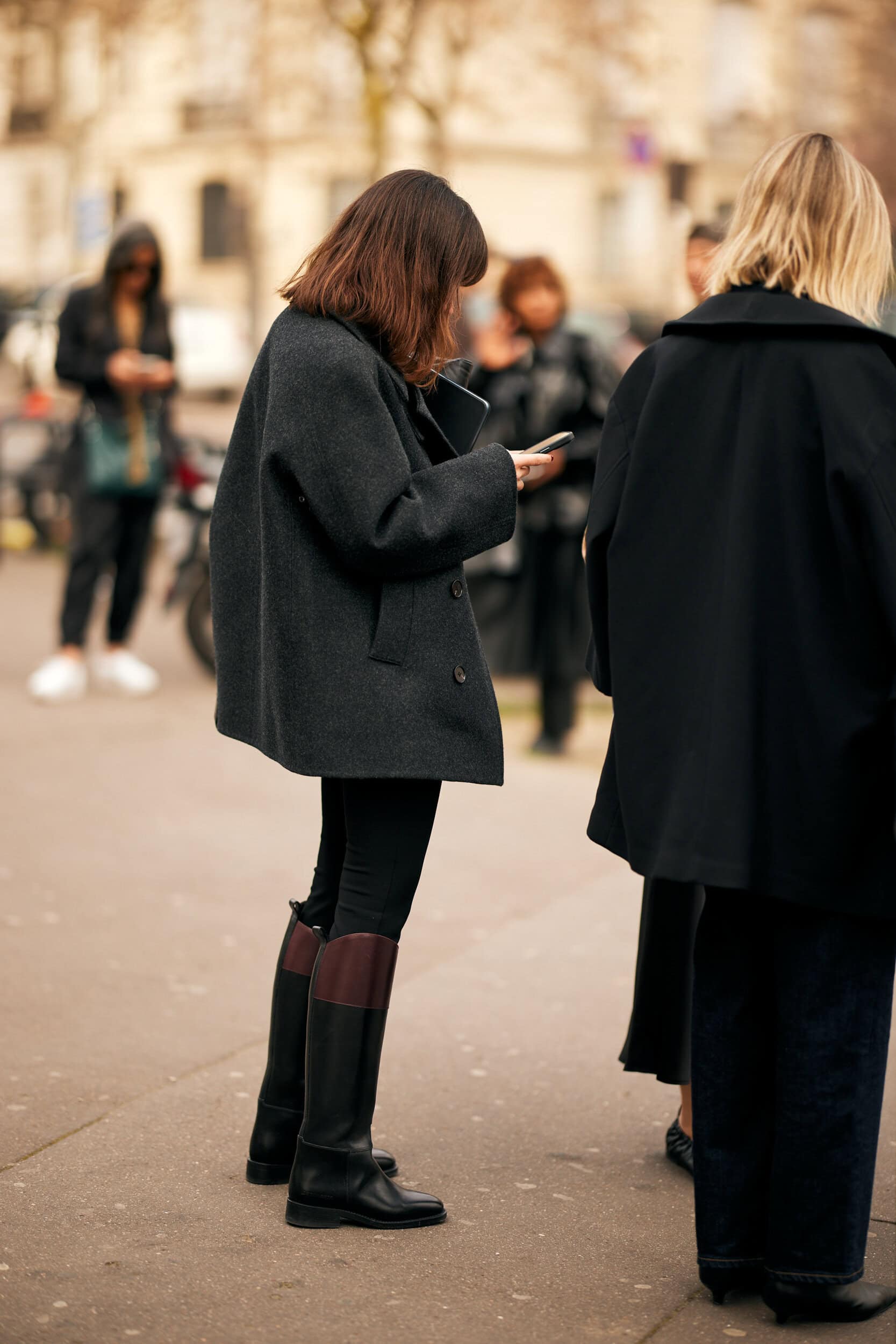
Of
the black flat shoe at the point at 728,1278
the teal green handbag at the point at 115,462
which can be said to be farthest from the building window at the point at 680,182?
the black flat shoe at the point at 728,1278

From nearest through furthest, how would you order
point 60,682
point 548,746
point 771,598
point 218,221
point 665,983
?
point 771,598 < point 665,983 < point 548,746 < point 60,682 < point 218,221

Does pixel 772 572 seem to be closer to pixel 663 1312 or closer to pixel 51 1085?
pixel 663 1312

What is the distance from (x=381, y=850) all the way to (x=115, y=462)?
5.20 m

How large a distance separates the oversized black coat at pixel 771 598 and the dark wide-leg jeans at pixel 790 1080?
5.7 inches

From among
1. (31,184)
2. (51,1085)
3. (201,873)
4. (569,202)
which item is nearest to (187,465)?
(201,873)

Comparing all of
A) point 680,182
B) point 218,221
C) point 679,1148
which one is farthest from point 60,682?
point 218,221

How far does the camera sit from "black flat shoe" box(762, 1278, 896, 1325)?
9.29 ft

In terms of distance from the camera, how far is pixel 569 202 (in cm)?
4241

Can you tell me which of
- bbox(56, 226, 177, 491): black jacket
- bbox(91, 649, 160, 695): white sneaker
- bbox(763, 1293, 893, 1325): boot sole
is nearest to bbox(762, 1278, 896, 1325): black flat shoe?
bbox(763, 1293, 893, 1325): boot sole

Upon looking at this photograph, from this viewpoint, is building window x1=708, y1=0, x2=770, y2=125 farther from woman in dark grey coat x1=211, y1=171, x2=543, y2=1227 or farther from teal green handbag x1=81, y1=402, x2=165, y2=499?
woman in dark grey coat x1=211, y1=171, x2=543, y2=1227

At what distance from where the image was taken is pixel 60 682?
8086 millimetres

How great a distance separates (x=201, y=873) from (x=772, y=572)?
129 inches

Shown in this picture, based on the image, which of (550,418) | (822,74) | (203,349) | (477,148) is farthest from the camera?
(477,148)

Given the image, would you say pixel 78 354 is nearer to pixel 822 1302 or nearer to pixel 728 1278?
pixel 728 1278
